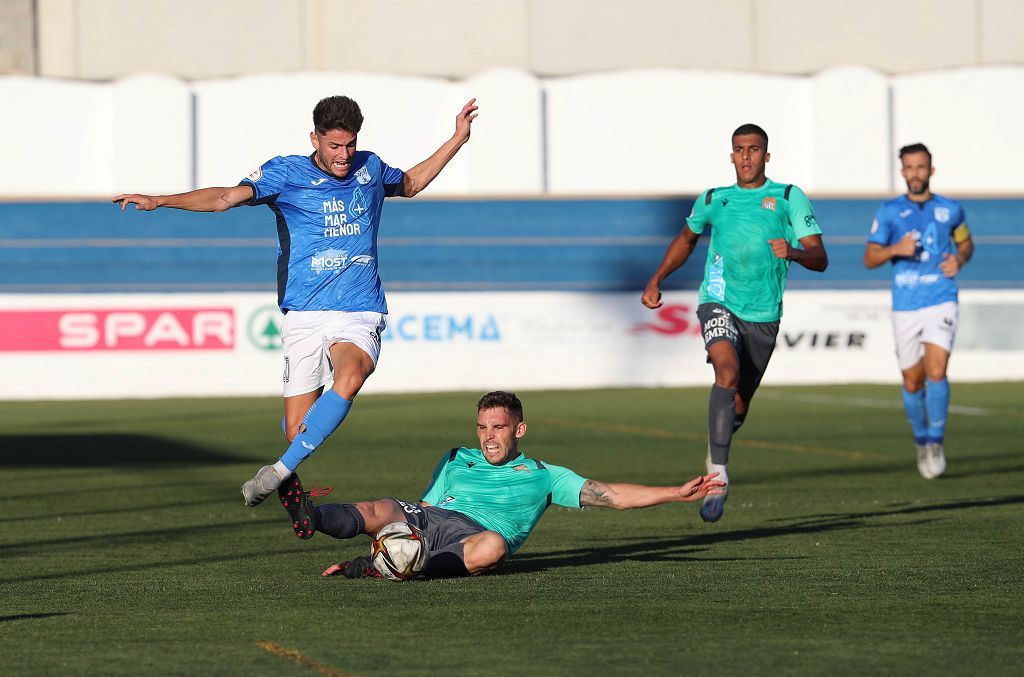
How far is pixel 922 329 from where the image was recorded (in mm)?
13461

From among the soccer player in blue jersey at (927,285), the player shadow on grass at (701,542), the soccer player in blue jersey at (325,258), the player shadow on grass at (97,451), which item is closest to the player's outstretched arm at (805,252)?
the player shadow on grass at (701,542)

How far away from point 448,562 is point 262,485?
965mm

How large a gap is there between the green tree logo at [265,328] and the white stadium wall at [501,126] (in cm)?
961

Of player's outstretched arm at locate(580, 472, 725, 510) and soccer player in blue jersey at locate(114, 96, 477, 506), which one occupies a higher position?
soccer player in blue jersey at locate(114, 96, 477, 506)

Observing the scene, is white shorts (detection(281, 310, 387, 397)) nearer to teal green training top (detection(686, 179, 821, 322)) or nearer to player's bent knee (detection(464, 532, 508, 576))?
player's bent knee (detection(464, 532, 508, 576))

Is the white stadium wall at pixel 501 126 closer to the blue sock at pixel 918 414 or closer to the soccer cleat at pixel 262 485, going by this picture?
the blue sock at pixel 918 414

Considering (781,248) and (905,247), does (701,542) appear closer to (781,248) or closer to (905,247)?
(781,248)

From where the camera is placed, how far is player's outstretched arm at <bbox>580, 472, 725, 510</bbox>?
7.37 metres

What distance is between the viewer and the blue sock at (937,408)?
13.1 metres

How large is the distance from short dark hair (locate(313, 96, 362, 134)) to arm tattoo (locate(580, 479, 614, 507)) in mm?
2085

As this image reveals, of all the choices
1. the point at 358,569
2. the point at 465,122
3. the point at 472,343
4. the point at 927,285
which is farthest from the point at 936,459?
the point at 472,343

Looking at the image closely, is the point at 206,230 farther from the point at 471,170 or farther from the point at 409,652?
the point at 409,652

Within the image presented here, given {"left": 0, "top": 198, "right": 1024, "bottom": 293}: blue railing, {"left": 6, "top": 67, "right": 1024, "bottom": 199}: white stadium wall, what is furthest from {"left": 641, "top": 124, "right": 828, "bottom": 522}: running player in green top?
{"left": 6, "top": 67, "right": 1024, "bottom": 199}: white stadium wall

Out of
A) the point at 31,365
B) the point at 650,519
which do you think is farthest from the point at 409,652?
the point at 31,365
